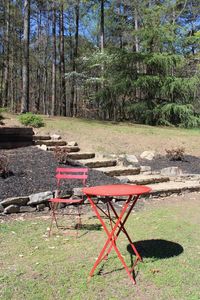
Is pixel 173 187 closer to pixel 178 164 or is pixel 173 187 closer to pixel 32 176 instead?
pixel 178 164

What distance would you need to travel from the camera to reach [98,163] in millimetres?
8109

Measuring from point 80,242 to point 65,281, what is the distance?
1111 millimetres

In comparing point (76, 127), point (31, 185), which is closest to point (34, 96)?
point (76, 127)

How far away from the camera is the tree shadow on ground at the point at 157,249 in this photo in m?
3.74

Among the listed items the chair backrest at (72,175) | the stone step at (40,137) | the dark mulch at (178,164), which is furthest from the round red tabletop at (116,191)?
the stone step at (40,137)

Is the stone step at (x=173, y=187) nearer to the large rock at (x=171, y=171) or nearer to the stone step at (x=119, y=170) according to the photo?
the large rock at (x=171, y=171)

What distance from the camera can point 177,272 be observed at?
10.7 ft

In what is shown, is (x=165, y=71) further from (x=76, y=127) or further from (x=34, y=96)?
(x=34, y=96)

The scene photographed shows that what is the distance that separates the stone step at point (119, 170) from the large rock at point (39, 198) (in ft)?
6.84

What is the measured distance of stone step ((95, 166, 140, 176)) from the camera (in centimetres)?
757

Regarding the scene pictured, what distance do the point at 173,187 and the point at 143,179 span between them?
0.65 metres

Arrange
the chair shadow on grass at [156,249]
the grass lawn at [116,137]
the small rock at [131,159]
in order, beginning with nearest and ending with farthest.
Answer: the chair shadow on grass at [156,249], the small rock at [131,159], the grass lawn at [116,137]

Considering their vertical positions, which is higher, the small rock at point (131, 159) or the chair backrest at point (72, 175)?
the chair backrest at point (72, 175)

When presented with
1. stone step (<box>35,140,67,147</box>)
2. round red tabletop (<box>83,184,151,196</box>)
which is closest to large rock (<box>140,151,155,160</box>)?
stone step (<box>35,140,67,147</box>)
